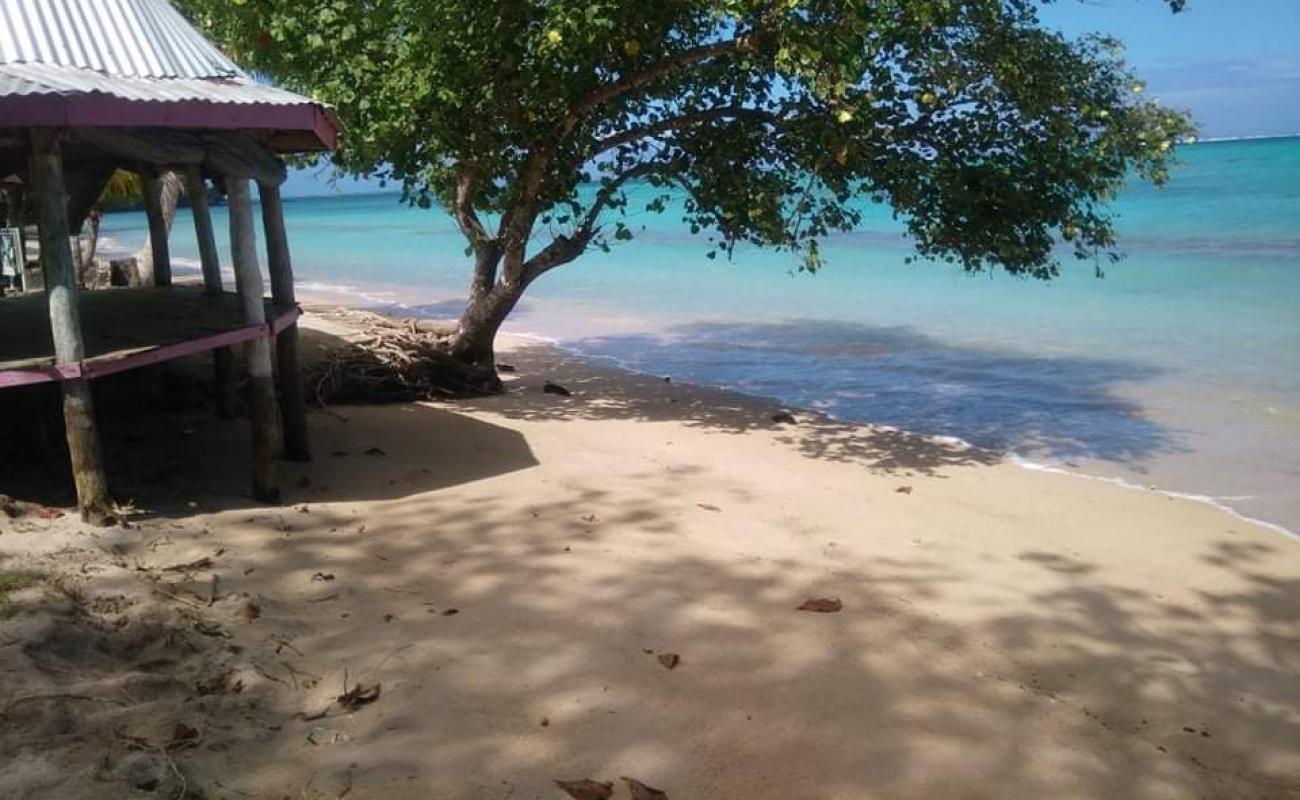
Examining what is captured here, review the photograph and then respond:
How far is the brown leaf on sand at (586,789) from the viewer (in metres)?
3.32

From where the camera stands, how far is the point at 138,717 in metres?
3.42

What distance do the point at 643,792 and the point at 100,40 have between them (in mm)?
4571

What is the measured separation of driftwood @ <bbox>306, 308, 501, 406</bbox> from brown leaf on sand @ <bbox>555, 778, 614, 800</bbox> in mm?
6242

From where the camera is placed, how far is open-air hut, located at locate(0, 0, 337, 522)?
503cm

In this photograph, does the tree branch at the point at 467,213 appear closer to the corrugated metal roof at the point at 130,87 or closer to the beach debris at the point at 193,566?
the corrugated metal roof at the point at 130,87

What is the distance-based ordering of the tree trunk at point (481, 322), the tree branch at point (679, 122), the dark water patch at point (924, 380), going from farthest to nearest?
the tree trunk at point (481, 322) → the dark water patch at point (924, 380) → the tree branch at point (679, 122)

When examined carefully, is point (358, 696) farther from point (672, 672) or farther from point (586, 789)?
point (672, 672)

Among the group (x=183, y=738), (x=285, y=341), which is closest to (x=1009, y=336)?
(x=285, y=341)

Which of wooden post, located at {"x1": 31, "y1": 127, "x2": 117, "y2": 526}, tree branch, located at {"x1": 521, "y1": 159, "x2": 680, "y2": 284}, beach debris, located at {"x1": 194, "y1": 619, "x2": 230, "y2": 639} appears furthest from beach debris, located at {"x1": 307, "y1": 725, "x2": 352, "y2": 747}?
tree branch, located at {"x1": 521, "y1": 159, "x2": 680, "y2": 284}

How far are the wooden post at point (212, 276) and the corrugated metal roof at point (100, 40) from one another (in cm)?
203

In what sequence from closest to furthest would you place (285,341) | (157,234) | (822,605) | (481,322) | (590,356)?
(822,605) → (285,341) → (157,234) → (481,322) → (590,356)

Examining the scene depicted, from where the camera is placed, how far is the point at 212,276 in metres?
8.84

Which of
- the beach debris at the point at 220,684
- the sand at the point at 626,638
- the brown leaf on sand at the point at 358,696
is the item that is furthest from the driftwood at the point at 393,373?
the brown leaf on sand at the point at 358,696

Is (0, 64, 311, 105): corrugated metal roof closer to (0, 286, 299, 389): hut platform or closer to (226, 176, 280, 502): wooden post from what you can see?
(226, 176, 280, 502): wooden post
